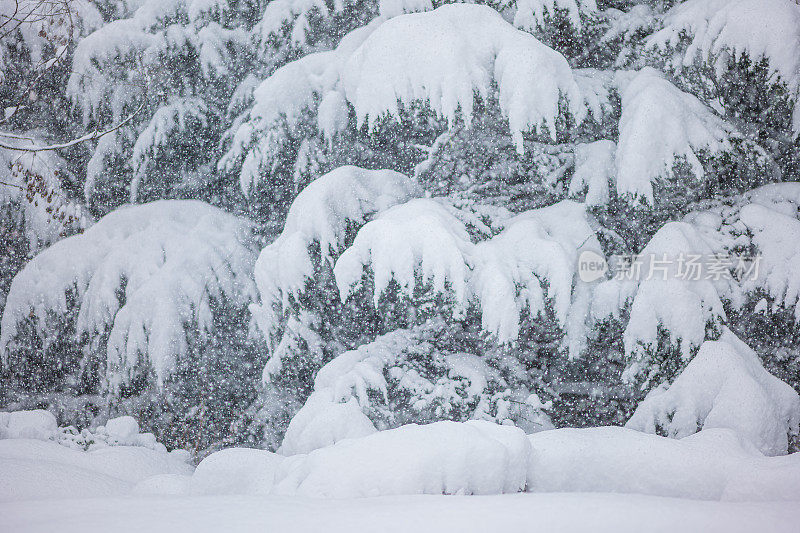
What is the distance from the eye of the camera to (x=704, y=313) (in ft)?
8.39

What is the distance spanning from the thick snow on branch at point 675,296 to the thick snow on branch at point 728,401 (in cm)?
11

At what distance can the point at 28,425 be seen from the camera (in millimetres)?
3355

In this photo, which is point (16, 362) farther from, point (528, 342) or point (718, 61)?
point (718, 61)

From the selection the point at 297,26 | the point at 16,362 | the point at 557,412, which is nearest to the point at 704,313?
the point at 557,412

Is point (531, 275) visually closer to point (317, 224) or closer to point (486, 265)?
point (486, 265)

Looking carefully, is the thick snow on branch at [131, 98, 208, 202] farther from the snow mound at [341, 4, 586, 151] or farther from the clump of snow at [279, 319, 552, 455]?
the clump of snow at [279, 319, 552, 455]

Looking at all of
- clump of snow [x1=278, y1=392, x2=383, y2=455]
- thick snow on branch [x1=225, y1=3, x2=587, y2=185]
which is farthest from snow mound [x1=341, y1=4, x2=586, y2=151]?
clump of snow [x1=278, y1=392, x2=383, y2=455]

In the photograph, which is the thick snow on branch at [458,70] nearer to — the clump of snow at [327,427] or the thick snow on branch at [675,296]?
the thick snow on branch at [675,296]

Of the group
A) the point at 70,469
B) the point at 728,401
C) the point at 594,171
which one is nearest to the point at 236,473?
the point at 70,469

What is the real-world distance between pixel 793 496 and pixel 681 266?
1203mm

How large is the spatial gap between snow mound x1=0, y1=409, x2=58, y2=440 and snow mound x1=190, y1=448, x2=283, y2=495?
5.44 ft

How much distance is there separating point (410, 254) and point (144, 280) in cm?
171

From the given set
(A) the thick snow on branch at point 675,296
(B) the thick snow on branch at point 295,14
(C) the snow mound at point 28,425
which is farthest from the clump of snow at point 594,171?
(C) the snow mound at point 28,425

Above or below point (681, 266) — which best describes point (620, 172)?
above
